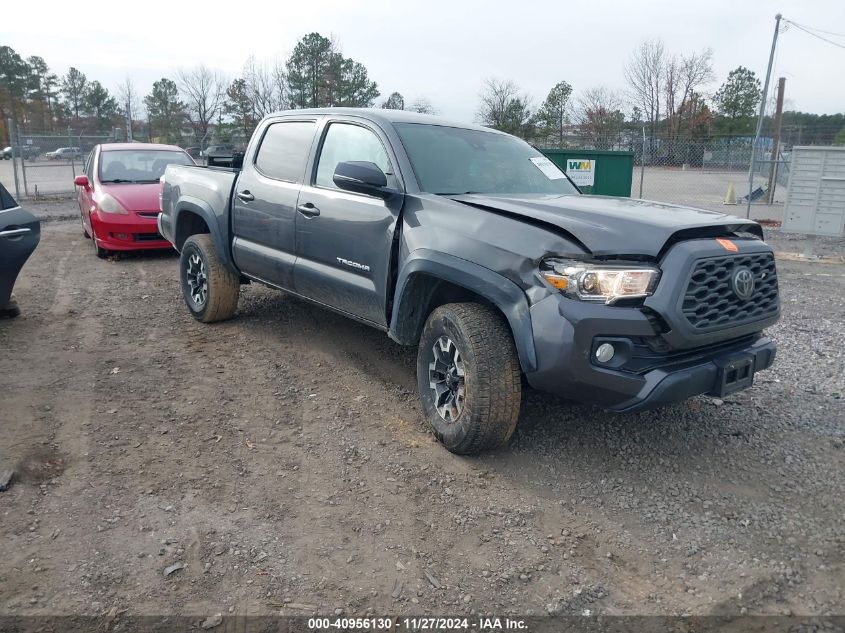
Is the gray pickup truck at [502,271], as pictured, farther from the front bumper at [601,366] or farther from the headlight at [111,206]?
the headlight at [111,206]

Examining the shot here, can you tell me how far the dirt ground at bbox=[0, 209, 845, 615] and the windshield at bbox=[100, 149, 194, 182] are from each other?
17.1ft

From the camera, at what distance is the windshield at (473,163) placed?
14.3ft

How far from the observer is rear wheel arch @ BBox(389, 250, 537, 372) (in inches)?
133

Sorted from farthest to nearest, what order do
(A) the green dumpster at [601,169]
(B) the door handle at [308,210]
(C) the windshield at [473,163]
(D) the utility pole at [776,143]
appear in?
(D) the utility pole at [776,143]
(A) the green dumpster at [601,169]
(B) the door handle at [308,210]
(C) the windshield at [473,163]

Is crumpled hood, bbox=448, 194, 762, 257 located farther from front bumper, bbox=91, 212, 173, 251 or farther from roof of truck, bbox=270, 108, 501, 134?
front bumper, bbox=91, 212, 173, 251

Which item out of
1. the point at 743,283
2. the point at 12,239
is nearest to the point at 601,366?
the point at 743,283

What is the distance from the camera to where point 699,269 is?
130 inches

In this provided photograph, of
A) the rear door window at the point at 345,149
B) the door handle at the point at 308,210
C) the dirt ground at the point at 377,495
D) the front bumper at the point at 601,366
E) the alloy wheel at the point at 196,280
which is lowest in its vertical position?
the dirt ground at the point at 377,495

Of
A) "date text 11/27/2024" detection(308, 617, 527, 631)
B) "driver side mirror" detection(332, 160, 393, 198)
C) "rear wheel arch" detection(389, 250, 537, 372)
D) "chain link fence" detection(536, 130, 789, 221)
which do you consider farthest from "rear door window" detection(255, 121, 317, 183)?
"chain link fence" detection(536, 130, 789, 221)

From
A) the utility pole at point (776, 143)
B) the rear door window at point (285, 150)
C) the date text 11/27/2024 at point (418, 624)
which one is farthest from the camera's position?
the utility pole at point (776, 143)

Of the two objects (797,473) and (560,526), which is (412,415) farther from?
(797,473)

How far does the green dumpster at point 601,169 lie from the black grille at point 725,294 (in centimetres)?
818

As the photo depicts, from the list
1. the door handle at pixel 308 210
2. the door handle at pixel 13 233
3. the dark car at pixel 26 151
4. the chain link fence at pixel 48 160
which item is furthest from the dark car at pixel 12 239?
the dark car at pixel 26 151

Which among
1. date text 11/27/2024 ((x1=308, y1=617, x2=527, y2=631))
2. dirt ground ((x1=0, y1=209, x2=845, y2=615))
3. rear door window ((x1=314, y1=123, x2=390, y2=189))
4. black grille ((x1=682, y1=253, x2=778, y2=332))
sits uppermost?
rear door window ((x1=314, y1=123, x2=390, y2=189))
